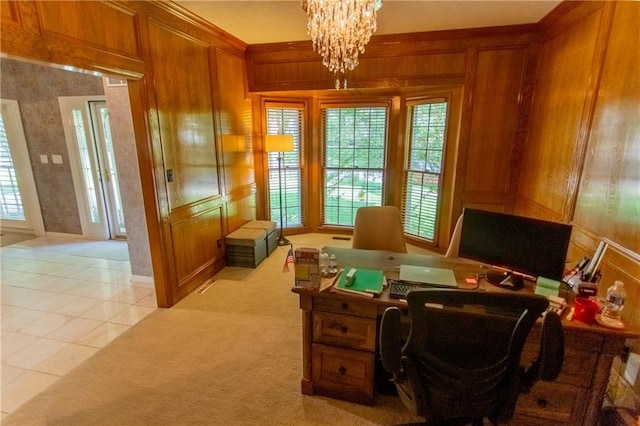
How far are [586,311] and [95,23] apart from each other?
3.33 m

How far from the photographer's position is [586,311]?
144 centimetres

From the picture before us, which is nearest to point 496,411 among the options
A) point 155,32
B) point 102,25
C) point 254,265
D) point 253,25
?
point 254,265

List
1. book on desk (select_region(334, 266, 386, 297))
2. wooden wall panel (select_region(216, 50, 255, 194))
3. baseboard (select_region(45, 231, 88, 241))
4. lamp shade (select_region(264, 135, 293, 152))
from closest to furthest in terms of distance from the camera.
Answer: book on desk (select_region(334, 266, 386, 297))
wooden wall panel (select_region(216, 50, 255, 194))
lamp shade (select_region(264, 135, 293, 152))
baseboard (select_region(45, 231, 88, 241))

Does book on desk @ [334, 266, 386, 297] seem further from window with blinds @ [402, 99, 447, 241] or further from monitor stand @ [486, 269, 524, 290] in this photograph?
window with blinds @ [402, 99, 447, 241]

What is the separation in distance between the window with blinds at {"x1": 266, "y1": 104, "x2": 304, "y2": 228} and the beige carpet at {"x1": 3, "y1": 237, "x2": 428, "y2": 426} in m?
2.25

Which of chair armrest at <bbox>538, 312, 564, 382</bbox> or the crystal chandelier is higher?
the crystal chandelier

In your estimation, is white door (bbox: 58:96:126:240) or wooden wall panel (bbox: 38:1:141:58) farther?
white door (bbox: 58:96:126:240)

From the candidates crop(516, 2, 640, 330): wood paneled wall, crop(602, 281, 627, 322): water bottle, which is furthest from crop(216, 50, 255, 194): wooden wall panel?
crop(602, 281, 627, 322): water bottle

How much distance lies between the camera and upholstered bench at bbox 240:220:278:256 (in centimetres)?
421

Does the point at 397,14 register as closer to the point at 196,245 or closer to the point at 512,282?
the point at 512,282

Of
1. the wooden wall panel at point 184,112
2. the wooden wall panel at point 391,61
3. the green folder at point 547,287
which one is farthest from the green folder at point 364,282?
the wooden wall panel at point 391,61

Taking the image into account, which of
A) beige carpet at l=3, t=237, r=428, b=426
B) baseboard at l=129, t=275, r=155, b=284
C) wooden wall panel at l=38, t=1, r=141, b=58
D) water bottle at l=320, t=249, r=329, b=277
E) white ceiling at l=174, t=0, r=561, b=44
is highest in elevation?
white ceiling at l=174, t=0, r=561, b=44

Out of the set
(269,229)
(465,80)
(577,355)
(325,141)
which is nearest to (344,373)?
(577,355)

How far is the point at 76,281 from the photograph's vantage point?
346cm
